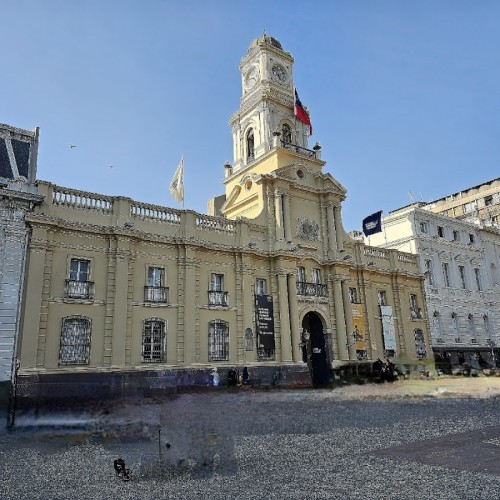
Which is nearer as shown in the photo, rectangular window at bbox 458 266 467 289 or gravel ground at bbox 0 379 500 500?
gravel ground at bbox 0 379 500 500

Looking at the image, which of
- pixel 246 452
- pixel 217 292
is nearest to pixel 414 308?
pixel 217 292

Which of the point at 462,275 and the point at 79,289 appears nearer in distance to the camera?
the point at 79,289

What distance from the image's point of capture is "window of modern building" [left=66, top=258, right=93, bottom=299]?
21230 mm

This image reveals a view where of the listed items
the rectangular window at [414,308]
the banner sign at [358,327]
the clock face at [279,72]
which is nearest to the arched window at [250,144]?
the clock face at [279,72]

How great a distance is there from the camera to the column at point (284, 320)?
27.2 m

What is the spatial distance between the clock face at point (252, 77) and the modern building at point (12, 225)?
19.6 m

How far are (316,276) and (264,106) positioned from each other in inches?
528

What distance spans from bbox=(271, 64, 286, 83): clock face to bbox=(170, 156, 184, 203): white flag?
493 inches

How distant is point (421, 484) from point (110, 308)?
1785 cm

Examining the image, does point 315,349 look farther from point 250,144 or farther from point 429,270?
point 250,144

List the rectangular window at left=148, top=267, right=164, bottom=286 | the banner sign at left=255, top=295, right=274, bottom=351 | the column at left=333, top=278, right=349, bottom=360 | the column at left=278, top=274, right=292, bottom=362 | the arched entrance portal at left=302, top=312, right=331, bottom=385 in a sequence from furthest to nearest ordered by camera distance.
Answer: the column at left=333, top=278, right=349, bottom=360 < the arched entrance portal at left=302, top=312, right=331, bottom=385 < the column at left=278, top=274, right=292, bottom=362 < the banner sign at left=255, top=295, right=274, bottom=351 < the rectangular window at left=148, top=267, right=164, bottom=286

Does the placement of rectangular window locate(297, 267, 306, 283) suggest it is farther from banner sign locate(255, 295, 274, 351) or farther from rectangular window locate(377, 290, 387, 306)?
rectangular window locate(377, 290, 387, 306)

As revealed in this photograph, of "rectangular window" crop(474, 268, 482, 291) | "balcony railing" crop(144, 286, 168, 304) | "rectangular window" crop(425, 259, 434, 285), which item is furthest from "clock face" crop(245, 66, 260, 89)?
"rectangular window" crop(474, 268, 482, 291)

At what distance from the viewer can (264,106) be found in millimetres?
33969
